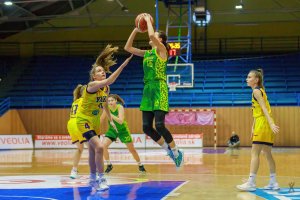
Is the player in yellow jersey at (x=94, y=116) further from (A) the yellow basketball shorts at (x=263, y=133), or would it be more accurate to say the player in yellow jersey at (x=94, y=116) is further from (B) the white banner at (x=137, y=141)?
(B) the white banner at (x=137, y=141)

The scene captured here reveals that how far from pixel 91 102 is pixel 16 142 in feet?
53.4

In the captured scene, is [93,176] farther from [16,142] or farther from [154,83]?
[16,142]

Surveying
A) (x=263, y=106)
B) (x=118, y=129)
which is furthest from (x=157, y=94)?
(x=118, y=129)

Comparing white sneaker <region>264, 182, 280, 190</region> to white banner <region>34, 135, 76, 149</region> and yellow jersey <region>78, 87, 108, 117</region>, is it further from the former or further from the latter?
white banner <region>34, 135, 76, 149</region>

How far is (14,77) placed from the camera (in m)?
28.2

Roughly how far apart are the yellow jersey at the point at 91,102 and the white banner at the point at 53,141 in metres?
15.9

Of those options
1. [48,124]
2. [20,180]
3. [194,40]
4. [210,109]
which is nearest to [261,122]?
[20,180]

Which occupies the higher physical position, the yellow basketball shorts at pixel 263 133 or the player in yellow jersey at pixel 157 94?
the player in yellow jersey at pixel 157 94

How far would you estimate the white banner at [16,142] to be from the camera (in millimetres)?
22453

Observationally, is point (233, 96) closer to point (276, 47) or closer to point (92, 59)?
point (276, 47)

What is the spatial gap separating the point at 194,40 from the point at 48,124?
9.64 meters

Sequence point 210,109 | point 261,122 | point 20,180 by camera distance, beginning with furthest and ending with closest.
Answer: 1. point 210,109
2. point 20,180
3. point 261,122

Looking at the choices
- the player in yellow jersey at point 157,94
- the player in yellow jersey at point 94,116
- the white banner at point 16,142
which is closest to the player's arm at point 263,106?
the player in yellow jersey at point 157,94

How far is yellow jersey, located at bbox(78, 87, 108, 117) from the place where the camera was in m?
7.55
